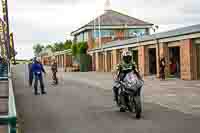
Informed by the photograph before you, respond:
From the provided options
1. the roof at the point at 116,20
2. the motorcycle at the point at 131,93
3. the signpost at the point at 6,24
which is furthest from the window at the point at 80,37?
the motorcycle at the point at 131,93

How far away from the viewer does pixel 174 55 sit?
116ft

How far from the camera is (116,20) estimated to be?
245 ft

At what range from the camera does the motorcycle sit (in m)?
11.1

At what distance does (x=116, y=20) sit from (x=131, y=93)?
64135mm

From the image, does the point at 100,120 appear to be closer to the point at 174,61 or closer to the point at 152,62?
the point at 174,61

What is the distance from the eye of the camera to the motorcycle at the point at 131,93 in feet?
36.6

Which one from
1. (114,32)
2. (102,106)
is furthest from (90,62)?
(102,106)

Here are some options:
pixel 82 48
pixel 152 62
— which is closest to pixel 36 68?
pixel 152 62

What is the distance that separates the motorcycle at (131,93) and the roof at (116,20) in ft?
190

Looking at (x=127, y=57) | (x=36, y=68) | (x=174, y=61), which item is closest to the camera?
(x=127, y=57)

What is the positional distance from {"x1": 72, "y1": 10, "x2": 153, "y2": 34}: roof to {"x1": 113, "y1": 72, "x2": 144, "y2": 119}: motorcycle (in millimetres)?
57995

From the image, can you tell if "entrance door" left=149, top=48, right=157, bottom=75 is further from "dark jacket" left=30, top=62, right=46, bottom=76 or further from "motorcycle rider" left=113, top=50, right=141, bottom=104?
"motorcycle rider" left=113, top=50, right=141, bottom=104

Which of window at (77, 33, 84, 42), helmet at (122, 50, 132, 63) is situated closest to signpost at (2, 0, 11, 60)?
helmet at (122, 50, 132, 63)

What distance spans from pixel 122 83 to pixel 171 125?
2.28 meters
